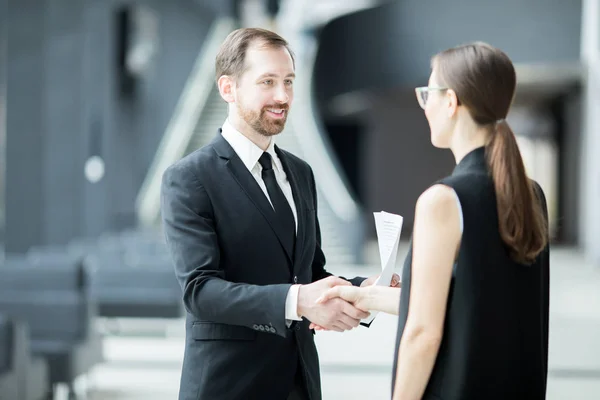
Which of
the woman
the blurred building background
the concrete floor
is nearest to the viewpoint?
the woman

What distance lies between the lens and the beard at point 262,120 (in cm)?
253

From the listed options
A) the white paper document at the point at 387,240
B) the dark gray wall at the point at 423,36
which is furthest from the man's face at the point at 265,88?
the dark gray wall at the point at 423,36

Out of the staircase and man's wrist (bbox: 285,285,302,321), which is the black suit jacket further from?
the staircase

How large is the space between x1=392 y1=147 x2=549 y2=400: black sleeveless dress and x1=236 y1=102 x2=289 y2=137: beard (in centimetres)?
65

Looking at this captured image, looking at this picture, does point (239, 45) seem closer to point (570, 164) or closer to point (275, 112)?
point (275, 112)

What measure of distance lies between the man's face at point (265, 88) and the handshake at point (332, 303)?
1.62ft

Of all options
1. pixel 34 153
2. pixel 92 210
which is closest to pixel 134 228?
pixel 92 210

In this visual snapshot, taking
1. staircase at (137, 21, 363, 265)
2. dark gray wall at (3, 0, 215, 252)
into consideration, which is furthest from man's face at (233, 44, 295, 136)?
staircase at (137, 21, 363, 265)

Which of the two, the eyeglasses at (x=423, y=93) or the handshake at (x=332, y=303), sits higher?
the eyeglasses at (x=423, y=93)

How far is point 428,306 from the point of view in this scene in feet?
6.63

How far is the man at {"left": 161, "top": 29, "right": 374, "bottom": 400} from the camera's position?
2.37 metres

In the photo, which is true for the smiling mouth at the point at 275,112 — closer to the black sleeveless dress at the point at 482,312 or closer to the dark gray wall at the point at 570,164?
the black sleeveless dress at the point at 482,312

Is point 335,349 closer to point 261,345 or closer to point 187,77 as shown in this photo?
point 261,345

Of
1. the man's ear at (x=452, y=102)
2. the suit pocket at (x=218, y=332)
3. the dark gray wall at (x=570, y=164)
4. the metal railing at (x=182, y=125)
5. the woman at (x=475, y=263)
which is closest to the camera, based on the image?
the woman at (x=475, y=263)
